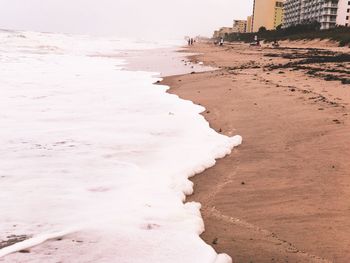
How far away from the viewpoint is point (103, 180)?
3.49 meters

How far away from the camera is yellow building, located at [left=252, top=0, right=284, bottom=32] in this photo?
136 m

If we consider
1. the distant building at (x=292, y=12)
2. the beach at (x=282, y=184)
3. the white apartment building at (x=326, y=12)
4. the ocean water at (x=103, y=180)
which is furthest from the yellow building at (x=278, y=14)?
the ocean water at (x=103, y=180)

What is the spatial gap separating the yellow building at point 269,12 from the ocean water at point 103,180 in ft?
452

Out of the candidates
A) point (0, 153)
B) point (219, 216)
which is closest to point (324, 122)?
point (219, 216)

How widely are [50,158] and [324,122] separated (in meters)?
3.46

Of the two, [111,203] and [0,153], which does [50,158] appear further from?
[111,203]

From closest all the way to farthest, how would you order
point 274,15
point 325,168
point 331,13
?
point 325,168, point 331,13, point 274,15

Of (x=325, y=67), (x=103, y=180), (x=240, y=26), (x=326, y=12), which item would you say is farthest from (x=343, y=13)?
(x=103, y=180)

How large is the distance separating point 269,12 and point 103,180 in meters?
143

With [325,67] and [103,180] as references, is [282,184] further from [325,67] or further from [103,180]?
[325,67]

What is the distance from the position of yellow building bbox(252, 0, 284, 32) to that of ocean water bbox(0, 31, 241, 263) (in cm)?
13780

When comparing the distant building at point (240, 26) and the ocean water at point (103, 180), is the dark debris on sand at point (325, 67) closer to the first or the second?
the ocean water at point (103, 180)

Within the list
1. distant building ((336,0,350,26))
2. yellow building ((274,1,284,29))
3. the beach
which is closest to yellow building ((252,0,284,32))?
yellow building ((274,1,284,29))

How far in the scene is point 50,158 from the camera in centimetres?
403
